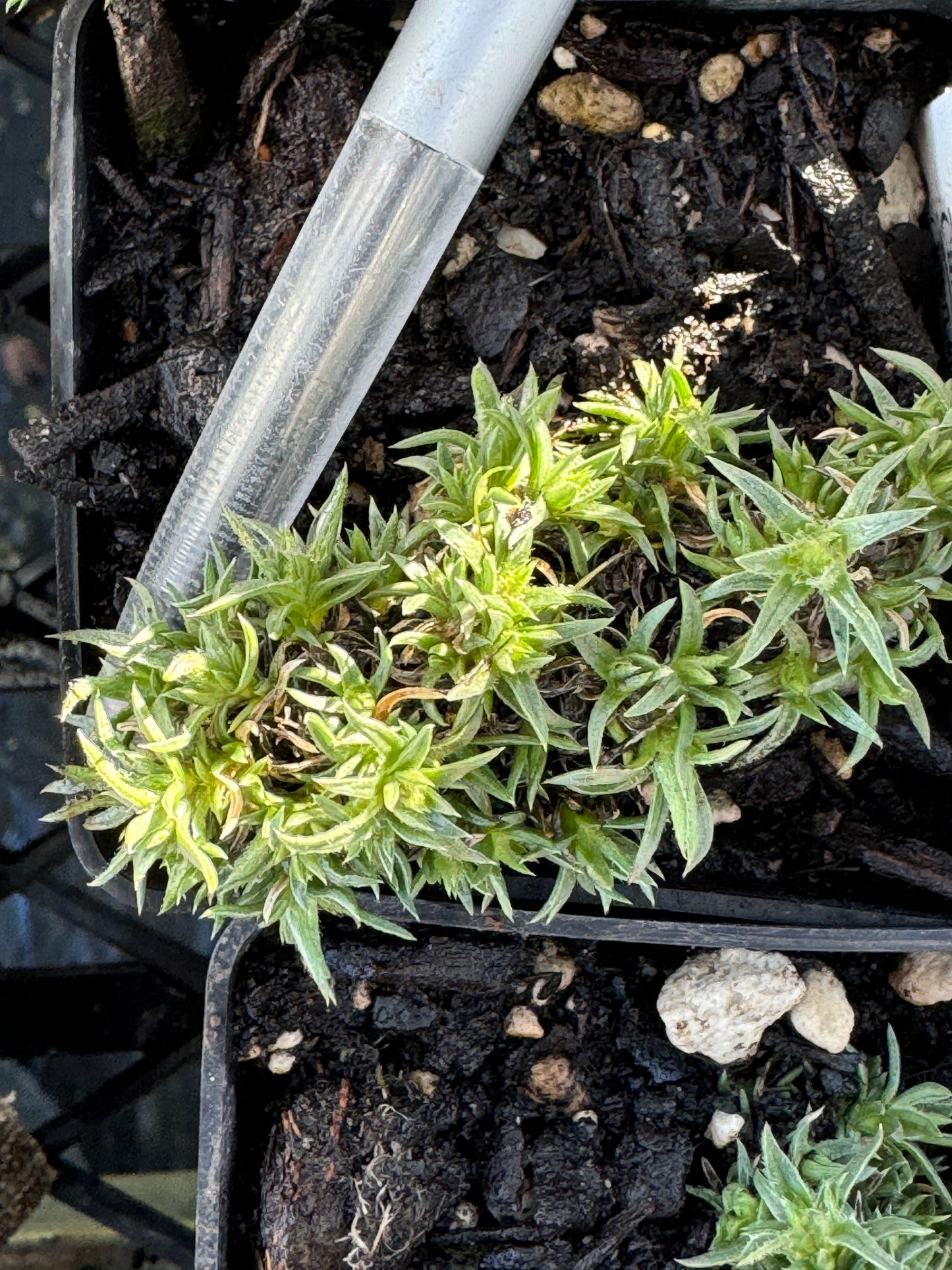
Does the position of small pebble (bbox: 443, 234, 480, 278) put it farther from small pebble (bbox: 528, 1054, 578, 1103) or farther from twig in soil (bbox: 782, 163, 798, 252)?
small pebble (bbox: 528, 1054, 578, 1103)

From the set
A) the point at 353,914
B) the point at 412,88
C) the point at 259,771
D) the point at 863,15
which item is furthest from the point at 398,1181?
the point at 863,15

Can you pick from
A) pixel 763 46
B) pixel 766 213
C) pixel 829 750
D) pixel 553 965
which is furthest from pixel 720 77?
pixel 553 965

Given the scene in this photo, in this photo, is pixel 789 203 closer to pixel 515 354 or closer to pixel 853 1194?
pixel 515 354

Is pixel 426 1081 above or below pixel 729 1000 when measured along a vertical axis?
below

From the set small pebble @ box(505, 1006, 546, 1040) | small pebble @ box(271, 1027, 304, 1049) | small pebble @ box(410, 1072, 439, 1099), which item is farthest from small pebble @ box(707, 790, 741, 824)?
small pebble @ box(271, 1027, 304, 1049)

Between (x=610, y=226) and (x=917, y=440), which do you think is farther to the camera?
(x=610, y=226)

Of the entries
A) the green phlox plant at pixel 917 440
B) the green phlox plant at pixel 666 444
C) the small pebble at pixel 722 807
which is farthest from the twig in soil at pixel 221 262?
the small pebble at pixel 722 807

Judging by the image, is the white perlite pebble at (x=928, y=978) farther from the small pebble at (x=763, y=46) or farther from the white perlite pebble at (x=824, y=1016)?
the small pebble at (x=763, y=46)
